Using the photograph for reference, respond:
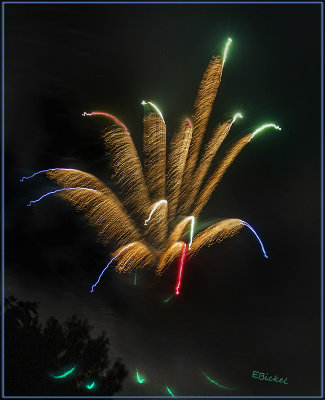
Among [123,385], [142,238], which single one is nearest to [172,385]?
[123,385]

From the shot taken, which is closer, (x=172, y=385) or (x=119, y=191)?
(x=119, y=191)

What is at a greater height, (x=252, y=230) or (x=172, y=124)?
(x=172, y=124)

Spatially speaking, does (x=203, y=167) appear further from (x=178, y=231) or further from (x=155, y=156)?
(x=178, y=231)

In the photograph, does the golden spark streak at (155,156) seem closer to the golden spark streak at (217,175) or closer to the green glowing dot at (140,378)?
the golden spark streak at (217,175)

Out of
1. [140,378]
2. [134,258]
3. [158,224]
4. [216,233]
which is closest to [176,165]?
[158,224]

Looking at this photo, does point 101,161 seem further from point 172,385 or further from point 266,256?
point 172,385

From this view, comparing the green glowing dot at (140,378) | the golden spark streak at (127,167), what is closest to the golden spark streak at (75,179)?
the golden spark streak at (127,167)

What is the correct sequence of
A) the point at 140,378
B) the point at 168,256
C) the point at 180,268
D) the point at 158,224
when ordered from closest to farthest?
the point at 158,224 < the point at 168,256 < the point at 180,268 < the point at 140,378
